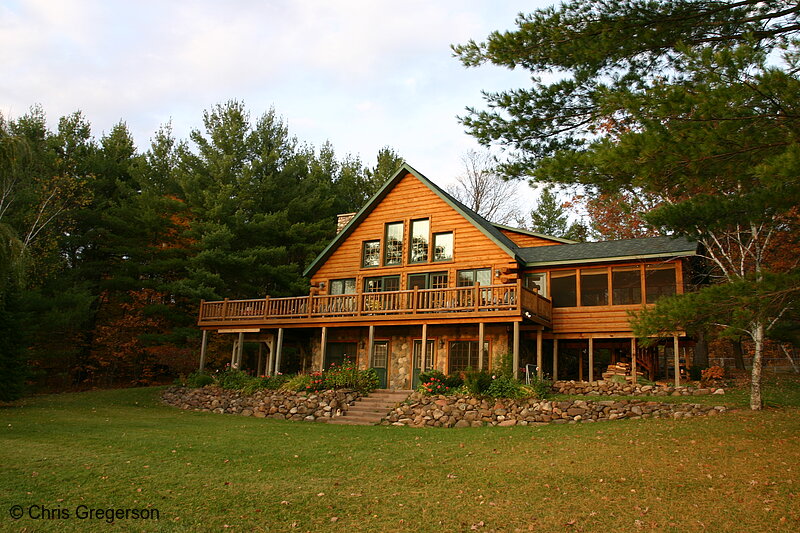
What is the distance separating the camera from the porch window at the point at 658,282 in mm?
17609

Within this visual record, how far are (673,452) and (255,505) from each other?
6689 millimetres

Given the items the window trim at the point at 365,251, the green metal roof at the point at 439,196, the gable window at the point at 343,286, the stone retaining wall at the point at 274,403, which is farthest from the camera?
the gable window at the point at 343,286

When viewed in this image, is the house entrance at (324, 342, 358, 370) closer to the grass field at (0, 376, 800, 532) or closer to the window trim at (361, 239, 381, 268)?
the window trim at (361, 239, 381, 268)

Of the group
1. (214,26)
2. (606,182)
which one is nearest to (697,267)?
(606,182)

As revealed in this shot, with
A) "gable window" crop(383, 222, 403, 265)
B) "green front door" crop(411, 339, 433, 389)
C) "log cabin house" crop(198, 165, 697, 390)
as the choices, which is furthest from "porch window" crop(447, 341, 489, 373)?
"gable window" crop(383, 222, 403, 265)

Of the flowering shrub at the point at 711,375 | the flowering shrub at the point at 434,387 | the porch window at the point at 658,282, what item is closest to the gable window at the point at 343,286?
the flowering shrub at the point at 434,387

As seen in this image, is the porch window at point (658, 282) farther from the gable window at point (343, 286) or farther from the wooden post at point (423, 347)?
the gable window at point (343, 286)

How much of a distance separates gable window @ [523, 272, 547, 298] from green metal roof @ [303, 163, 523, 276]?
3.81ft

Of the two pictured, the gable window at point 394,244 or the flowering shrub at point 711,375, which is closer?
the flowering shrub at point 711,375

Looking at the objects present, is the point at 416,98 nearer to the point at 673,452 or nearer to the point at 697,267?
the point at 673,452

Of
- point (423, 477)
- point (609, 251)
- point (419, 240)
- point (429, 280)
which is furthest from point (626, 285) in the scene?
point (423, 477)

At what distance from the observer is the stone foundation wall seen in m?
12.7

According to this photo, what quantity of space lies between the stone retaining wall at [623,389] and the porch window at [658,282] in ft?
11.3

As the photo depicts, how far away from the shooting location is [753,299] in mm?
6875
